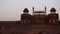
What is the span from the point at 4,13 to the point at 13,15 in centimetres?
15

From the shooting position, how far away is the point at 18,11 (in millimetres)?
1964

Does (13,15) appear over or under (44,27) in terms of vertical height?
over

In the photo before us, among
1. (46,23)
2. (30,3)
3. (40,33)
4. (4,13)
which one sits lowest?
(40,33)

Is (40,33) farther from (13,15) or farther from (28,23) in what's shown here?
(13,15)

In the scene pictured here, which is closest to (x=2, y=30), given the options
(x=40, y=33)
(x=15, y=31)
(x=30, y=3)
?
(x=15, y=31)

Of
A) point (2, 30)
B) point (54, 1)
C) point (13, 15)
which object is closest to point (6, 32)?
point (2, 30)

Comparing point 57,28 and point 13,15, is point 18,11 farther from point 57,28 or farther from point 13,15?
point 57,28

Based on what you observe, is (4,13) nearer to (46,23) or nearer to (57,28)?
(46,23)

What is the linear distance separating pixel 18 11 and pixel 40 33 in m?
0.67

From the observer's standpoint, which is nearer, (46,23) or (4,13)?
(46,23)

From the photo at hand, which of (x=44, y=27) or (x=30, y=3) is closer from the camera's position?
(x=44, y=27)

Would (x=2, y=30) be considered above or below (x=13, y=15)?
below

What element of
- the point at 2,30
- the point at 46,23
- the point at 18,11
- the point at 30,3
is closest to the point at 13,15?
the point at 18,11

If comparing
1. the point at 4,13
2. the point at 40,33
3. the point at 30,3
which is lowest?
the point at 40,33
